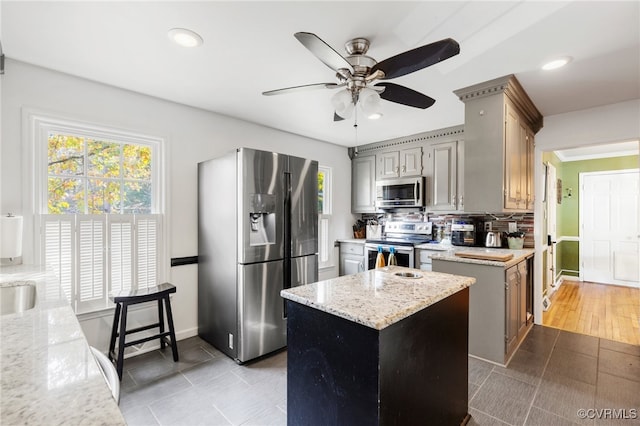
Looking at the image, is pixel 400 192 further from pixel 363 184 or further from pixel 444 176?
pixel 363 184

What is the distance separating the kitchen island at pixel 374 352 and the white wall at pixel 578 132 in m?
2.49

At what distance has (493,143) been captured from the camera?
2615 millimetres

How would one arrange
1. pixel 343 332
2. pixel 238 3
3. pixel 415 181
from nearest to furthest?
pixel 343 332, pixel 238 3, pixel 415 181

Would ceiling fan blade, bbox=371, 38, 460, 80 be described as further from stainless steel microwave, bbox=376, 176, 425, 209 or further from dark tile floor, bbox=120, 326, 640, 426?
stainless steel microwave, bbox=376, 176, 425, 209

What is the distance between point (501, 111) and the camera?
2533 millimetres

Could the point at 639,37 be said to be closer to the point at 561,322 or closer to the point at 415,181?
the point at 415,181

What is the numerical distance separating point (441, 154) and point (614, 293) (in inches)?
151

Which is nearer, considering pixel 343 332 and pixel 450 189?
pixel 343 332

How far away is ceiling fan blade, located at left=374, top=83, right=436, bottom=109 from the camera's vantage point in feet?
6.38

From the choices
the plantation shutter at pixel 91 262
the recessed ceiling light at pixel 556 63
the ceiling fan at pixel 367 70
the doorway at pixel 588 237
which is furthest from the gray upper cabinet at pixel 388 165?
the plantation shutter at pixel 91 262

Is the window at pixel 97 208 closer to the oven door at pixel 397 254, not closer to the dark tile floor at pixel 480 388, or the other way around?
the dark tile floor at pixel 480 388

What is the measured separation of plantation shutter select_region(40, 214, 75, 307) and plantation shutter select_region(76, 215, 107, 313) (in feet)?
0.16

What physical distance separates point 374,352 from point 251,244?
1760mm

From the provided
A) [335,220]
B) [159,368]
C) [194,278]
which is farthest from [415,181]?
[159,368]
